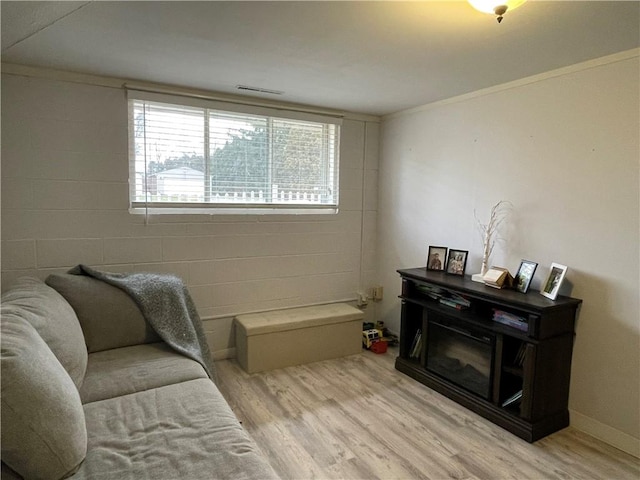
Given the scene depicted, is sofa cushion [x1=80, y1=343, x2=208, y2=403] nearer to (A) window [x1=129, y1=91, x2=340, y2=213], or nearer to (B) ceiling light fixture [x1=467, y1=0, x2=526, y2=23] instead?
(A) window [x1=129, y1=91, x2=340, y2=213]

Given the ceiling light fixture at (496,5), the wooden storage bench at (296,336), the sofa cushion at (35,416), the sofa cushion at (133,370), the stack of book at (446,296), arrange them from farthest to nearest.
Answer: the wooden storage bench at (296,336)
the stack of book at (446,296)
the sofa cushion at (133,370)
the ceiling light fixture at (496,5)
the sofa cushion at (35,416)

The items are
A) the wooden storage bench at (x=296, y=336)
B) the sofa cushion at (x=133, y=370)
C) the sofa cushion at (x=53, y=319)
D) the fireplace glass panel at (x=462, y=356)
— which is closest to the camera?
the sofa cushion at (x=53, y=319)

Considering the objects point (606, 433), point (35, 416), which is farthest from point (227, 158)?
point (606, 433)

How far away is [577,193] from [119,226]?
10.2 feet

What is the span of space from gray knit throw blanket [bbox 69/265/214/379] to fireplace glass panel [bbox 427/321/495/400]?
1.61 m

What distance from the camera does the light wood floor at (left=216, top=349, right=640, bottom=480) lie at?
2.11 m

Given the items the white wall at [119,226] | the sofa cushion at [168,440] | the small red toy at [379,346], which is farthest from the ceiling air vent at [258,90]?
the small red toy at [379,346]

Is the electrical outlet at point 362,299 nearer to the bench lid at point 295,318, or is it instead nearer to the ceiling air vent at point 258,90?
the bench lid at point 295,318

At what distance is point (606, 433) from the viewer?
239 centimetres

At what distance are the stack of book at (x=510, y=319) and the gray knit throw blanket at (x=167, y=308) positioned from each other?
1861 millimetres

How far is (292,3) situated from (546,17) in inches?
44.3

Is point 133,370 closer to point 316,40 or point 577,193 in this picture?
point 316,40

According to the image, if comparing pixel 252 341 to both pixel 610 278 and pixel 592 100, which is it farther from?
pixel 592 100

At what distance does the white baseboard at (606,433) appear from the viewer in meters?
2.29
